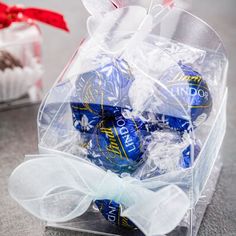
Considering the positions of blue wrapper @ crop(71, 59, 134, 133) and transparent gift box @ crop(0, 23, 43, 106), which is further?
transparent gift box @ crop(0, 23, 43, 106)

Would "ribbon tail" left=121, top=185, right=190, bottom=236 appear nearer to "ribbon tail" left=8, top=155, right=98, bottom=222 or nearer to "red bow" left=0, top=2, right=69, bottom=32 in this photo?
"ribbon tail" left=8, top=155, right=98, bottom=222

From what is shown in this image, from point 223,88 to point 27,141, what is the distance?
407 millimetres

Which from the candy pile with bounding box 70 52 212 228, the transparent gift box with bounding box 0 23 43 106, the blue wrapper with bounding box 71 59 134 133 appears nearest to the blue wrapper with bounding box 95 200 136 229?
the candy pile with bounding box 70 52 212 228

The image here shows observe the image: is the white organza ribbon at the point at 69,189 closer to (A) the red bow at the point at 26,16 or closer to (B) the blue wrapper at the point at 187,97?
(B) the blue wrapper at the point at 187,97

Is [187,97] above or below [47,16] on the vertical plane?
above

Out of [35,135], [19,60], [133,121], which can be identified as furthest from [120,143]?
[19,60]

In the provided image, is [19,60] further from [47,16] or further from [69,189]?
[69,189]

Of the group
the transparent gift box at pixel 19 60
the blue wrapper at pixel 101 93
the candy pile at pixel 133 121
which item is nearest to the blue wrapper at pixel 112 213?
the candy pile at pixel 133 121

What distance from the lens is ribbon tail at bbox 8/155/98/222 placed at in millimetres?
827

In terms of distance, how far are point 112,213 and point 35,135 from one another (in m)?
0.37

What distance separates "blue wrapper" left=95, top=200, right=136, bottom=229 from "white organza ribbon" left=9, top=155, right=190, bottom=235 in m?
0.01

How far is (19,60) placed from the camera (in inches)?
48.3

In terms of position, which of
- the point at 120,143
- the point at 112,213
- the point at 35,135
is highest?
the point at 120,143

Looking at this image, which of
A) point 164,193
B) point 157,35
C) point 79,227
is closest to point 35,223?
point 79,227
